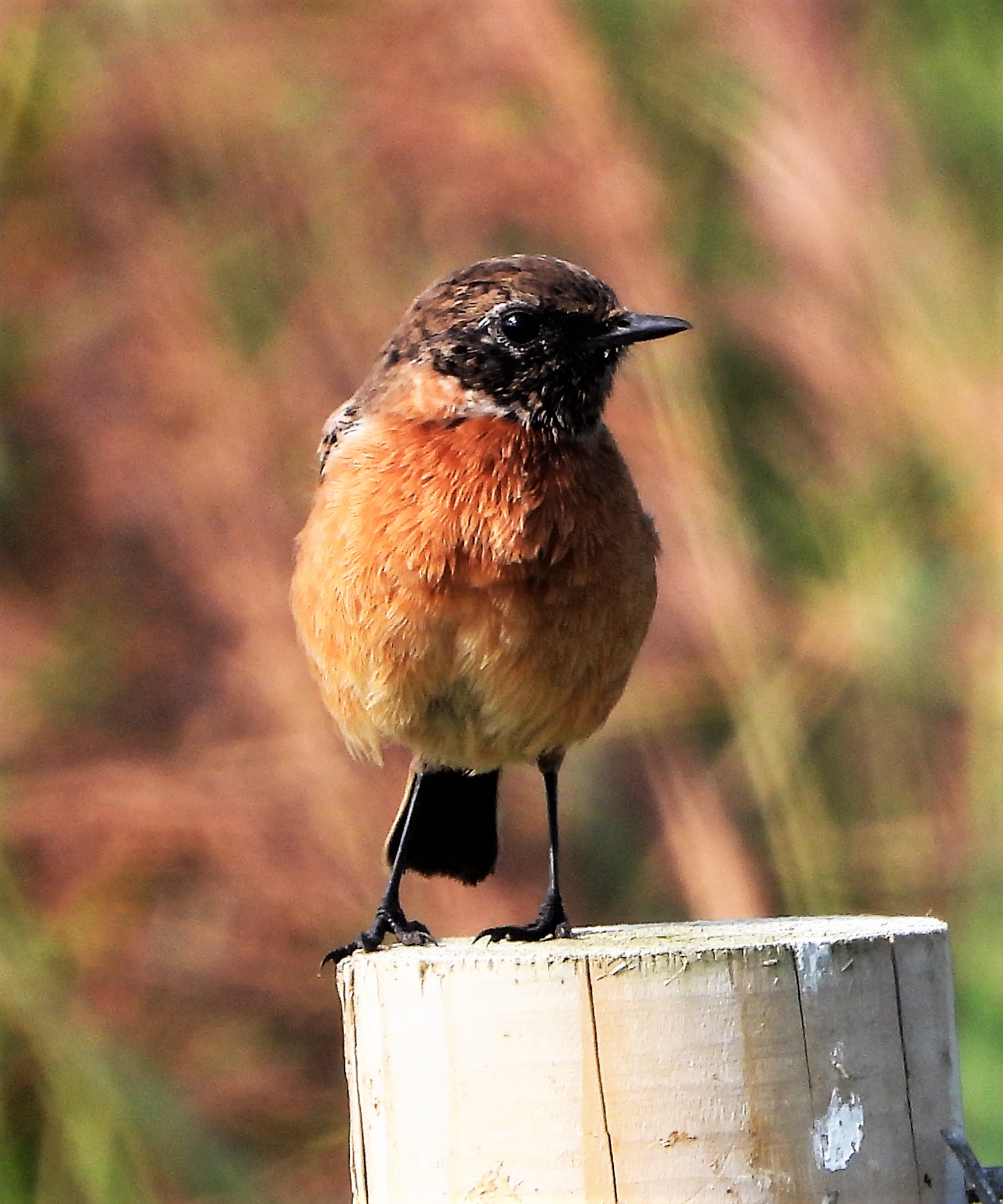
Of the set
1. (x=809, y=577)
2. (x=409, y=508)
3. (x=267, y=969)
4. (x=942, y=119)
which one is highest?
(x=942, y=119)

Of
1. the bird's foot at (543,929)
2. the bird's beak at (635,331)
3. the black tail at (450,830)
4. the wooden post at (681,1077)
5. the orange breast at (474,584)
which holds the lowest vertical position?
the wooden post at (681,1077)

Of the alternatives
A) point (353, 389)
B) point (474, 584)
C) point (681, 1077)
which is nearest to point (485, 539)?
point (474, 584)

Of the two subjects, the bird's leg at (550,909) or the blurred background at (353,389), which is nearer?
the bird's leg at (550,909)

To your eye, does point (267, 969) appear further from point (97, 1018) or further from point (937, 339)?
point (937, 339)

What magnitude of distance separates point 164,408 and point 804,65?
7.60 ft

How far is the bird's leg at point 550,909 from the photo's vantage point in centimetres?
354

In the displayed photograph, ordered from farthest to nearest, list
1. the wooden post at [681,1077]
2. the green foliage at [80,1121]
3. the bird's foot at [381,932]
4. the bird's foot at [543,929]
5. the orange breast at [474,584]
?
the green foliage at [80,1121]
the bird's foot at [381,932]
the orange breast at [474,584]
the bird's foot at [543,929]
the wooden post at [681,1077]

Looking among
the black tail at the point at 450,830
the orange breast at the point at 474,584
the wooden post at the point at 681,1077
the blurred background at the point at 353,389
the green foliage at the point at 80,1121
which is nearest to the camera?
the wooden post at the point at 681,1077

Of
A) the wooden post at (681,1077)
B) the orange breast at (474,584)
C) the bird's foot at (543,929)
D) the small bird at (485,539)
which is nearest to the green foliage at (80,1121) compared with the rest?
the small bird at (485,539)

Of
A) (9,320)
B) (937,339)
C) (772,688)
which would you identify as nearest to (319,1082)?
(772,688)

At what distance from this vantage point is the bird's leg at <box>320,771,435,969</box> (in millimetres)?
3840

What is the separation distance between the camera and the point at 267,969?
588 centimetres

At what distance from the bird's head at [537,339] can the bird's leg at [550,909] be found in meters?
0.81

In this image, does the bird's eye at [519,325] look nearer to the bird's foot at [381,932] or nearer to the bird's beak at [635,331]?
the bird's beak at [635,331]
